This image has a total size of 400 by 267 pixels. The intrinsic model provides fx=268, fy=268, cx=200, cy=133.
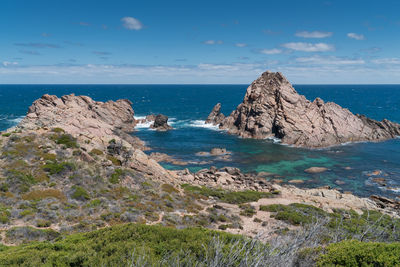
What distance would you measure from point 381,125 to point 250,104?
44.0 m

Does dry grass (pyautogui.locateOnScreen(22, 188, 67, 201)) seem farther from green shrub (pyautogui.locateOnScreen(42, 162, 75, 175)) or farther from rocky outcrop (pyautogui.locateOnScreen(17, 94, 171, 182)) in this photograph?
rocky outcrop (pyautogui.locateOnScreen(17, 94, 171, 182))

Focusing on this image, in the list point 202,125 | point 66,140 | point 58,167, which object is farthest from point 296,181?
point 202,125

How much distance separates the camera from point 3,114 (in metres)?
121

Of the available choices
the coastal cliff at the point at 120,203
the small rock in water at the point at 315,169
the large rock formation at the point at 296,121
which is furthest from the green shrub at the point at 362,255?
the large rock formation at the point at 296,121

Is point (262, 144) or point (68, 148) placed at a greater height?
point (68, 148)

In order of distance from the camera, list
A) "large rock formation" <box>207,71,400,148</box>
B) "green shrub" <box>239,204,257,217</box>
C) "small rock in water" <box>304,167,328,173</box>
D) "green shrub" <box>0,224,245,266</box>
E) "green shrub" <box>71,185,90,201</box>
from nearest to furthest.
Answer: "green shrub" <box>0,224,245,266</box>, "green shrub" <box>71,185,90,201</box>, "green shrub" <box>239,204,257,217</box>, "small rock in water" <box>304,167,328,173</box>, "large rock formation" <box>207,71,400,148</box>

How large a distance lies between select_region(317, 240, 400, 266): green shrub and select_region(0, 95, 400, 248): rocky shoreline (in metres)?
12.9

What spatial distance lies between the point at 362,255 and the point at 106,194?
25080 millimetres

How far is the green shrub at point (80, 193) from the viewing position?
2784 cm

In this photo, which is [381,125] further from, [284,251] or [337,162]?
[284,251]

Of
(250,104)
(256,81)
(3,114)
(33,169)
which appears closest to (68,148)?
(33,169)

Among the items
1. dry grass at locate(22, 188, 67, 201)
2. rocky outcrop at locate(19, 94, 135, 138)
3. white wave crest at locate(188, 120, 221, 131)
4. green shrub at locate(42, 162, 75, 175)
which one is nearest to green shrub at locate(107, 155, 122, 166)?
green shrub at locate(42, 162, 75, 175)

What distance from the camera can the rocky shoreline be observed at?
24484 mm

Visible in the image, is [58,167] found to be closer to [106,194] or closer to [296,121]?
[106,194]
